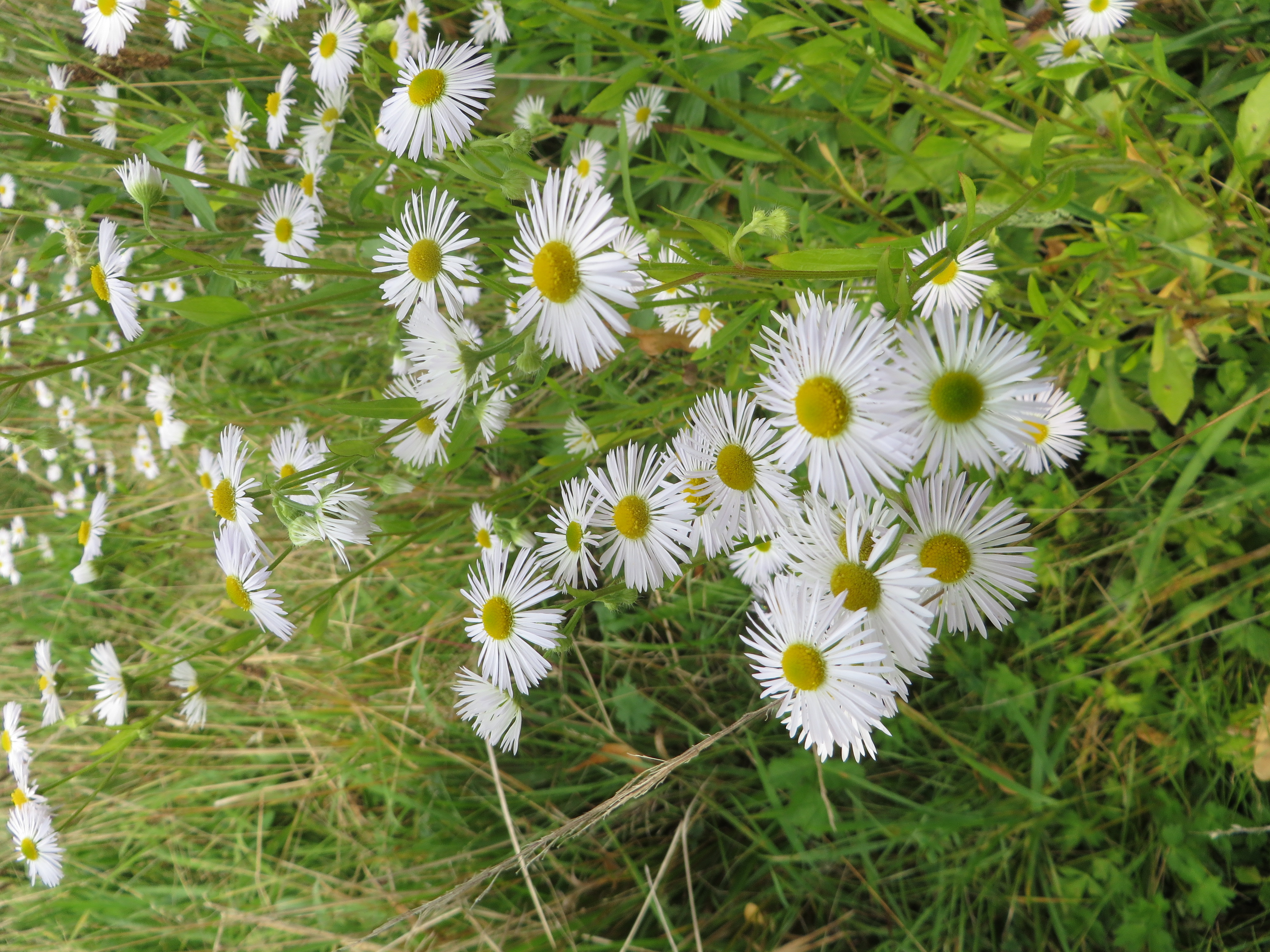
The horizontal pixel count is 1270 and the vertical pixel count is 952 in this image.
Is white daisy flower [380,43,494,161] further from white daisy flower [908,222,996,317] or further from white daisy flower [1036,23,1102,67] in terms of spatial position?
white daisy flower [1036,23,1102,67]

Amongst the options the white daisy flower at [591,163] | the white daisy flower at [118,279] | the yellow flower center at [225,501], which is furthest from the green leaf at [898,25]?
the yellow flower center at [225,501]

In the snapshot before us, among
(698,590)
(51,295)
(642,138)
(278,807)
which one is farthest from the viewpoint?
(51,295)

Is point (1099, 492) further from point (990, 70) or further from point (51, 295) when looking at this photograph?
point (51, 295)

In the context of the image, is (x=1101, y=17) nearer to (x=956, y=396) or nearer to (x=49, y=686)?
(x=956, y=396)

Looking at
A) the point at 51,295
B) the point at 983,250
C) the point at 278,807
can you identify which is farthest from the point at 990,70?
the point at 51,295

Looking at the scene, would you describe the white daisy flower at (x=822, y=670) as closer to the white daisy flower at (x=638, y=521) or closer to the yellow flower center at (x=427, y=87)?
the white daisy flower at (x=638, y=521)

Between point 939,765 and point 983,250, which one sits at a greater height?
point 983,250

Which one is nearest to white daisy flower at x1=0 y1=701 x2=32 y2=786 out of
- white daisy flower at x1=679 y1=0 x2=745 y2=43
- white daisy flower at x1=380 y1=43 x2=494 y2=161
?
white daisy flower at x1=380 y1=43 x2=494 y2=161

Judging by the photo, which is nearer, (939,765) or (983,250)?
(983,250)
